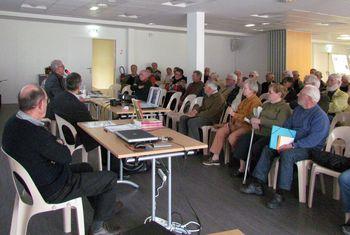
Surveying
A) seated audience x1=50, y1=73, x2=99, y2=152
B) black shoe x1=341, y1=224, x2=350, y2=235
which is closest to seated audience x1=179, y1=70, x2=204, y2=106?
seated audience x1=50, y1=73, x2=99, y2=152

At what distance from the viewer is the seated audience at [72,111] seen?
3.76 metres

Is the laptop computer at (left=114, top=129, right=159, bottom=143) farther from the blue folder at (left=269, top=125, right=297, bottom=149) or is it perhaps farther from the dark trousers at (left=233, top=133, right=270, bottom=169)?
the dark trousers at (left=233, top=133, right=270, bottom=169)

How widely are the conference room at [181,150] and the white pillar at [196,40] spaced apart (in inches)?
1.1

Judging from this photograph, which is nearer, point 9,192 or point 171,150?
point 171,150

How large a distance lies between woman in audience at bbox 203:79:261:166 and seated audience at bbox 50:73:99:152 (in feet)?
5.91

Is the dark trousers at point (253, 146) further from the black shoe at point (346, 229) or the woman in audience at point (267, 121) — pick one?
the black shoe at point (346, 229)

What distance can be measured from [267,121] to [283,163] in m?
0.72

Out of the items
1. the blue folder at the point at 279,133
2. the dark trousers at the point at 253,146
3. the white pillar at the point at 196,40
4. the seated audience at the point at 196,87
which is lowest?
the dark trousers at the point at 253,146

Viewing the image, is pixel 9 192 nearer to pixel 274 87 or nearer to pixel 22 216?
pixel 22 216

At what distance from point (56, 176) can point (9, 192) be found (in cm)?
179

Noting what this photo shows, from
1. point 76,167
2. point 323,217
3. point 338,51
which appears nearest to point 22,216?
point 76,167

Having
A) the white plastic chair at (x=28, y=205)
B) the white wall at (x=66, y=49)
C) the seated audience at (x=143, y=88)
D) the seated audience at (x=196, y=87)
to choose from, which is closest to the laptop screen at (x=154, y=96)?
the seated audience at (x=143, y=88)

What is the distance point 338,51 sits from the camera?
1803cm

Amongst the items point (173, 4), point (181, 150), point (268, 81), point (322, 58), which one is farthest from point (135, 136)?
point (322, 58)
